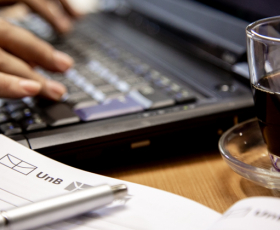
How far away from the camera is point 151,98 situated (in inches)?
15.4

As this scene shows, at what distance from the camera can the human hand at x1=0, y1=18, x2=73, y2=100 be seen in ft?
1.30

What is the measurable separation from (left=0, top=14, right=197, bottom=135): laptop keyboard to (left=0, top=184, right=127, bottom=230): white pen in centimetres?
13

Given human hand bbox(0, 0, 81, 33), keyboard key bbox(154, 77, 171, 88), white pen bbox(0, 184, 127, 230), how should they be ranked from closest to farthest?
white pen bbox(0, 184, 127, 230), keyboard key bbox(154, 77, 171, 88), human hand bbox(0, 0, 81, 33)

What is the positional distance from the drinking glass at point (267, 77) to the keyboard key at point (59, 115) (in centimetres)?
18

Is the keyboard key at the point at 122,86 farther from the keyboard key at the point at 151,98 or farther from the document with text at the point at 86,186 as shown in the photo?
the document with text at the point at 86,186

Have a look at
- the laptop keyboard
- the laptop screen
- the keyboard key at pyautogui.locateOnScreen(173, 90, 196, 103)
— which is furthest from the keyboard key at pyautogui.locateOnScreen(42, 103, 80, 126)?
the laptop screen

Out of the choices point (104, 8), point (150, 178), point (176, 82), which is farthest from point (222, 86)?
point (104, 8)

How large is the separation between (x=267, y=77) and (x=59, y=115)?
8.4 inches

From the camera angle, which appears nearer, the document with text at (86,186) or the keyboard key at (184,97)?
the document with text at (86,186)

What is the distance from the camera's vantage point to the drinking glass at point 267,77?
0.91ft

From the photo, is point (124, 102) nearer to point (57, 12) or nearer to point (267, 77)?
point (267, 77)

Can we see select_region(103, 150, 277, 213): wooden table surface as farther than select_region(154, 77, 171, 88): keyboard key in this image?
No

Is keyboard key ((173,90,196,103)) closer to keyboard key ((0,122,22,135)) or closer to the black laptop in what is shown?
the black laptop

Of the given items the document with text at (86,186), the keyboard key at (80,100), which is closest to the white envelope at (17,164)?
the document with text at (86,186)
